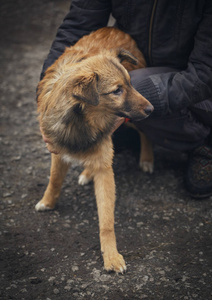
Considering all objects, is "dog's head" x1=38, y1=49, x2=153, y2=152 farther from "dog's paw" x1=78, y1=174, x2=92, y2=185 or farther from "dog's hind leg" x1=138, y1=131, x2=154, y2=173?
"dog's hind leg" x1=138, y1=131, x2=154, y2=173

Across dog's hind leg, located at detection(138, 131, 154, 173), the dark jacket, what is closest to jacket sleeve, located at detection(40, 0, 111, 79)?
the dark jacket

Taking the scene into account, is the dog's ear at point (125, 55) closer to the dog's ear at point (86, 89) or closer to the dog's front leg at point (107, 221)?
the dog's ear at point (86, 89)

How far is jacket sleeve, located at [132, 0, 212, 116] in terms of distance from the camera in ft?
8.28

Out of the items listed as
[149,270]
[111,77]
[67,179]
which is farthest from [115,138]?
[149,270]

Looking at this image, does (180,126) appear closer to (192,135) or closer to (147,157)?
(192,135)

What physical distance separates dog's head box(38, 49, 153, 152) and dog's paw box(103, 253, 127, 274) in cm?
86

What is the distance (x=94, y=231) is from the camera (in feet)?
8.59

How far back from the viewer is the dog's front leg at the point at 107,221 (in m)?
2.24

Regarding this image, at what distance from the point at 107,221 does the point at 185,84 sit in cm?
130

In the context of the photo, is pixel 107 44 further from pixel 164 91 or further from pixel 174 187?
pixel 174 187

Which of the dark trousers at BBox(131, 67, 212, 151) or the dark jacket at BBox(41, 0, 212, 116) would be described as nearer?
the dark jacket at BBox(41, 0, 212, 116)

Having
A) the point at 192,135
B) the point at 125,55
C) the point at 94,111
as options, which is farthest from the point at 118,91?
the point at 192,135

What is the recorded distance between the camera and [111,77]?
2246mm

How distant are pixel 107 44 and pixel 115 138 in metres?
1.05
